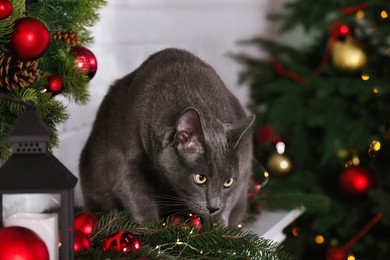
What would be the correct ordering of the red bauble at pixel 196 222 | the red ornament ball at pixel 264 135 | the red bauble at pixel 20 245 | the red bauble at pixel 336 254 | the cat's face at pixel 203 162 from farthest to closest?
1. the red ornament ball at pixel 264 135
2. the red bauble at pixel 336 254
3. the cat's face at pixel 203 162
4. the red bauble at pixel 196 222
5. the red bauble at pixel 20 245

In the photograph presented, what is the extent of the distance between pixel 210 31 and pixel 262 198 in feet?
3.67

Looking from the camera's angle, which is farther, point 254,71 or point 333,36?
point 254,71

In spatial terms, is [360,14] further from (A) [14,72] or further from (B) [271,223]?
(A) [14,72]

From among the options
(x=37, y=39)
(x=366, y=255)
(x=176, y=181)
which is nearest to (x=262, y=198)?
(x=176, y=181)

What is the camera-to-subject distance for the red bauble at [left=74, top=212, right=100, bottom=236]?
1.26 meters

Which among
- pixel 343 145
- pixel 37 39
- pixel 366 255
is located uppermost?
pixel 37 39

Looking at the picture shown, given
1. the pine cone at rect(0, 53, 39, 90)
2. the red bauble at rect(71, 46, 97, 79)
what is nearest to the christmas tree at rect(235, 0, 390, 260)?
the red bauble at rect(71, 46, 97, 79)

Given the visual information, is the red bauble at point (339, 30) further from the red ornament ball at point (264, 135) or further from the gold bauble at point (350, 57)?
the red ornament ball at point (264, 135)

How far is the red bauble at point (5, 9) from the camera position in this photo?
1112mm

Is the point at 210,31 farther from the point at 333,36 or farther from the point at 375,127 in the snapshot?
the point at 375,127

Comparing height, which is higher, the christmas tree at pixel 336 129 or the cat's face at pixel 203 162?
the cat's face at pixel 203 162

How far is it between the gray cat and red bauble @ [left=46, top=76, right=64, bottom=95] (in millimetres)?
231

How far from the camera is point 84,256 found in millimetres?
1135

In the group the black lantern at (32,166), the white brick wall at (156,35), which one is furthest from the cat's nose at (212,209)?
the white brick wall at (156,35)
